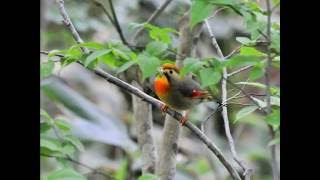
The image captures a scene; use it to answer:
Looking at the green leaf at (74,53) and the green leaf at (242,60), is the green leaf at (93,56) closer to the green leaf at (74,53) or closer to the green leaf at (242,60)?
the green leaf at (74,53)

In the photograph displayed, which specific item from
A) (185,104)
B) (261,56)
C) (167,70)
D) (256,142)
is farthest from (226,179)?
(261,56)

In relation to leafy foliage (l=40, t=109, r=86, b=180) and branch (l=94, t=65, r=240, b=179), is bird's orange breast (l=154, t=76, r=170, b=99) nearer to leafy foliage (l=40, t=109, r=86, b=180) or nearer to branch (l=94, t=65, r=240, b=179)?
leafy foliage (l=40, t=109, r=86, b=180)

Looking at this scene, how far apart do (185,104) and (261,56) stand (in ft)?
2.24

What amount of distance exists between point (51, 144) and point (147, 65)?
1.83 feet

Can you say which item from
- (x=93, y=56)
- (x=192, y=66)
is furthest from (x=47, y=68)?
(x=192, y=66)

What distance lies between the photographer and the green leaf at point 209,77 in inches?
51.8

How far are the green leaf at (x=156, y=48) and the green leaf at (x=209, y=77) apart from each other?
36cm

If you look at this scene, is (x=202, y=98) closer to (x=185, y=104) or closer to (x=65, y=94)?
(x=185, y=104)

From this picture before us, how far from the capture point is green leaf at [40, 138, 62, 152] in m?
1.93

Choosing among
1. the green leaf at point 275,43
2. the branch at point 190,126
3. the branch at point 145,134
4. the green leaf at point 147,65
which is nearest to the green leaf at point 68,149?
the branch at point 145,134

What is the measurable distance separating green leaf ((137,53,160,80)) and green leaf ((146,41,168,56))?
4.0 inches

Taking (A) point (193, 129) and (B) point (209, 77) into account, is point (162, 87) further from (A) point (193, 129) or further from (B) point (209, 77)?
(B) point (209, 77)
